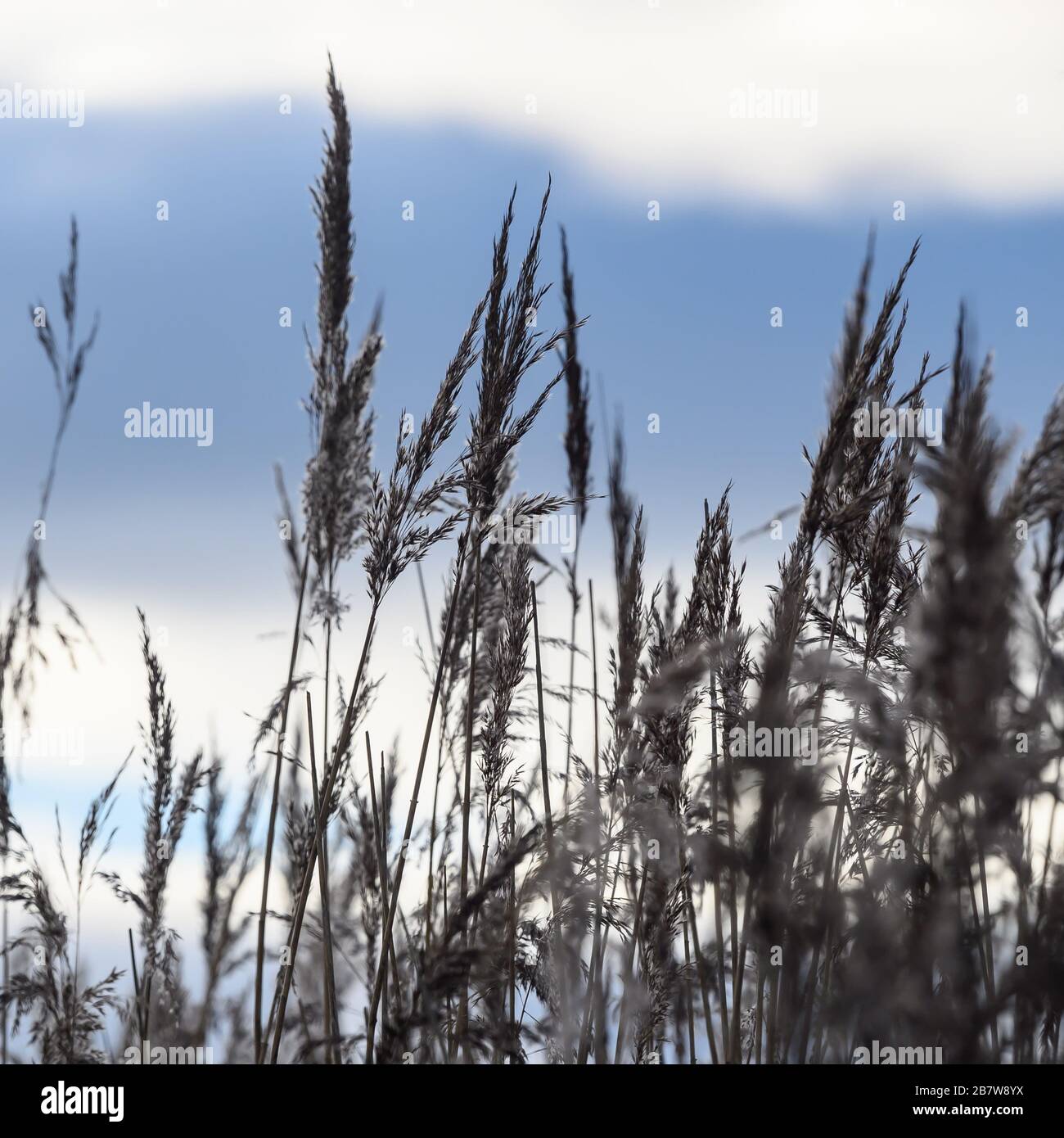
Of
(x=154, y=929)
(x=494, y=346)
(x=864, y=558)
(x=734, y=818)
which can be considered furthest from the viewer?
(x=154, y=929)

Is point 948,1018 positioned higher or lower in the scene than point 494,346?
lower

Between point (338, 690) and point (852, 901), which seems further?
point (338, 690)

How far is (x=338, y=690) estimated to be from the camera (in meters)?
2.76

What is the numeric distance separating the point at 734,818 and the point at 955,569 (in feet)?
2.24

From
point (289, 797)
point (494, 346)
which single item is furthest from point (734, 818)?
point (289, 797)

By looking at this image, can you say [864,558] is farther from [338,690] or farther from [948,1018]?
[338,690]

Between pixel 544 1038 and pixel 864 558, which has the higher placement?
pixel 864 558

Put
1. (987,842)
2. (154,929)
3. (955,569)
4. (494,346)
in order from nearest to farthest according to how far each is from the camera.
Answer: (955,569), (987,842), (494,346), (154,929)
